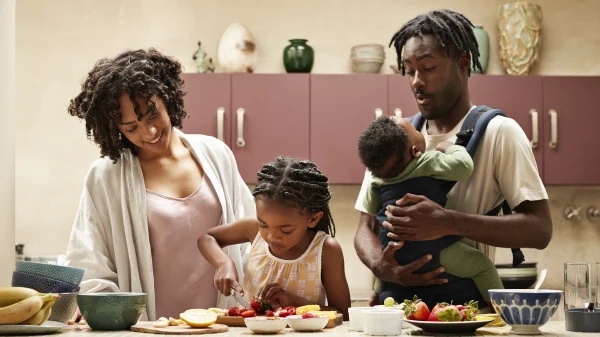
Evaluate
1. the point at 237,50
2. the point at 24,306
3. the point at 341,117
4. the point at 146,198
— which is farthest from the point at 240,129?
the point at 24,306

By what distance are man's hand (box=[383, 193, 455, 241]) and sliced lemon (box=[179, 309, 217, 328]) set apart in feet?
2.01

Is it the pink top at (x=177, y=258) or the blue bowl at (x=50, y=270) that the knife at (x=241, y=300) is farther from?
the blue bowl at (x=50, y=270)

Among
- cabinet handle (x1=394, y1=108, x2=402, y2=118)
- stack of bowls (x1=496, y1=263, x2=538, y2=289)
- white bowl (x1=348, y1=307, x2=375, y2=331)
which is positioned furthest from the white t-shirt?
cabinet handle (x1=394, y1=108, x2=402, y2=118)

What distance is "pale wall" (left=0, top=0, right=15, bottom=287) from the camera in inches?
98.4

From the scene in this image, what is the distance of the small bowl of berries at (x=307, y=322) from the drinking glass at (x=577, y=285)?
1.91 ft

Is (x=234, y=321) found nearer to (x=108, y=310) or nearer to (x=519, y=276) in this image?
(x=108, y=310)

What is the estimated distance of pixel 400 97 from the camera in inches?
209

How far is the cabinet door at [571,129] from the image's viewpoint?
541 centimetres

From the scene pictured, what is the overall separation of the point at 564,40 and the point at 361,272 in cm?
204

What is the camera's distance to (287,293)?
7.93 ft

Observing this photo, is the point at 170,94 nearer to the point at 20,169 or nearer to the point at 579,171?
the point at 20,169

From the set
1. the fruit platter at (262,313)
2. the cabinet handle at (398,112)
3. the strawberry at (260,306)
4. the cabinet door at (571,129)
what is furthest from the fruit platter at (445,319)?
the cabinet door at (571,129)

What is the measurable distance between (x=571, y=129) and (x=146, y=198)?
3459 millimetres

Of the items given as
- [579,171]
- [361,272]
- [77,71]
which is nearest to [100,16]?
[77,71]
